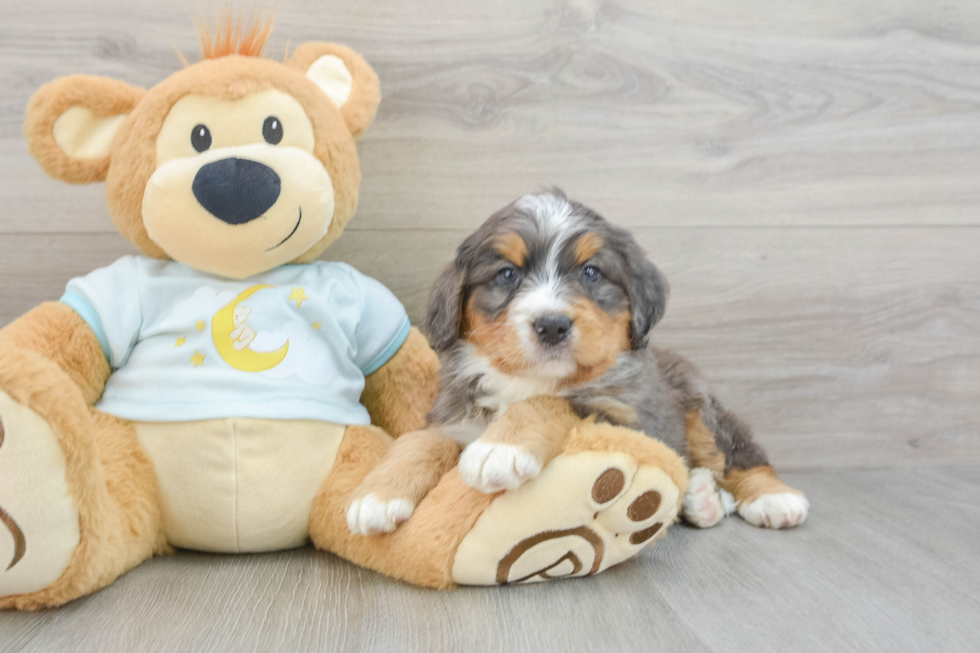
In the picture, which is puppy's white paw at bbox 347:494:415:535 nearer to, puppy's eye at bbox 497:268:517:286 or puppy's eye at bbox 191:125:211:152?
puppy's eye at bbox 497:268:517:286

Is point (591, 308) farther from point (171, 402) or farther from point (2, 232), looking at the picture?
point (2, 232)

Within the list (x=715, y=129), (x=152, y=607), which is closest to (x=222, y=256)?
(x=152, y=607)

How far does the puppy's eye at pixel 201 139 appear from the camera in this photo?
65.2 inches

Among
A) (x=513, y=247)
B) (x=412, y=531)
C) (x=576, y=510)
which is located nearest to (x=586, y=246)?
(x=513, y=247)

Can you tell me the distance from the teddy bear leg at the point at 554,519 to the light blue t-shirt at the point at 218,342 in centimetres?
41

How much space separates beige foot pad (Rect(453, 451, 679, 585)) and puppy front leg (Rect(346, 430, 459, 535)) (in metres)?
0.16

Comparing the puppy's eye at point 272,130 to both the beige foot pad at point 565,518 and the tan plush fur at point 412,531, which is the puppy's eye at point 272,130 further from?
the beige foot pad at point 565,518

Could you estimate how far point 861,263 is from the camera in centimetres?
252

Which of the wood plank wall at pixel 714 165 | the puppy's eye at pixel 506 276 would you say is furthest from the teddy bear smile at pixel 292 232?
the wood plank wall at pixel 714 165

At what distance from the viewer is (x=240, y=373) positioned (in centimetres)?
165

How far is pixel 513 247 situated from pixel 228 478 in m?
0.84

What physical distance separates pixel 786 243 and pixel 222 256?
6.12ft

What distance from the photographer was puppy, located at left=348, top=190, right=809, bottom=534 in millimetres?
1500

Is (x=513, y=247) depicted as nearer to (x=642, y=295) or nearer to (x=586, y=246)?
(x=586, y=246)
